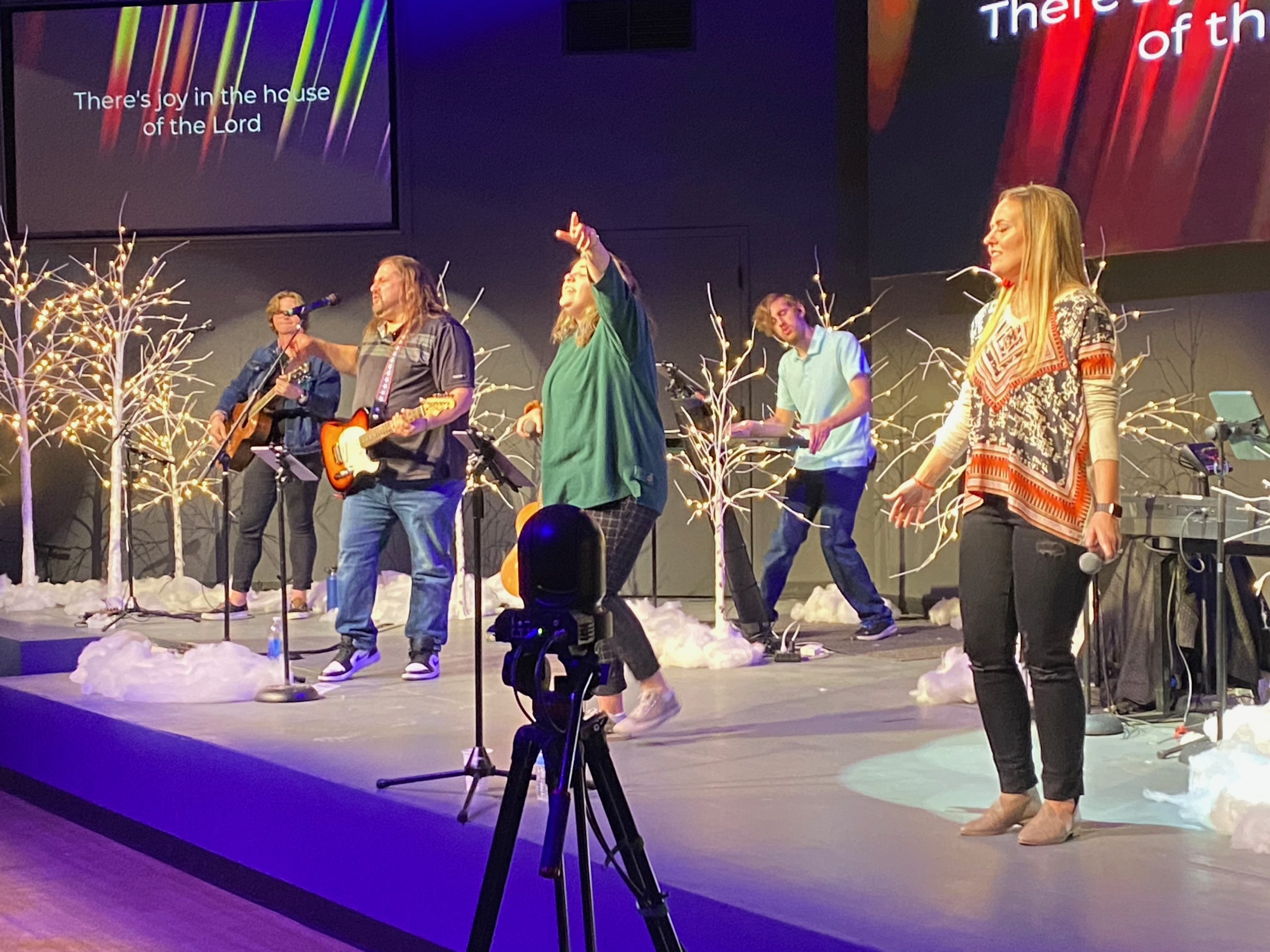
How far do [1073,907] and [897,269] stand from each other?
205 inches

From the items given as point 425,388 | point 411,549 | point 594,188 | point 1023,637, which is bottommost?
point 1023,637

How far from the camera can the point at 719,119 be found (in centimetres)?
818

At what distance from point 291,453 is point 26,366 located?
2.81 meters

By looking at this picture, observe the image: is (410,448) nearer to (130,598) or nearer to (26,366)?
(130,598)

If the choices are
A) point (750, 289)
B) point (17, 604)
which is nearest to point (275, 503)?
point (17, 604)

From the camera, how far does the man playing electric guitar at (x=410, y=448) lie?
502cm

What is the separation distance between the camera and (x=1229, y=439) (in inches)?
151

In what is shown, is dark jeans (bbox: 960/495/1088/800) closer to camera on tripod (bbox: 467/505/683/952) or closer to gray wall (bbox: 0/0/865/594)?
camera on tripod (bbox: 467/505/683/952)

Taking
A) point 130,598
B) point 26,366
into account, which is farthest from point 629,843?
point 26,366

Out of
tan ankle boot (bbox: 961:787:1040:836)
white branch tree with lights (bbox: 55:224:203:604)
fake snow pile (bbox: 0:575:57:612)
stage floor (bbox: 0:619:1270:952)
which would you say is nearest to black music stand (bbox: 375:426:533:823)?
stage floor (bbox: 0:619:1270:952)

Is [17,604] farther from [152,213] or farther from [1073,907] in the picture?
[1073,907]

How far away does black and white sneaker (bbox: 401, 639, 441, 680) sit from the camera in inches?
204

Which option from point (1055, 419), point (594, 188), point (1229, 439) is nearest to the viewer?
point (1055, 419)

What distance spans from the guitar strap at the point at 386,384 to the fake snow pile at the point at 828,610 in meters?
2.66
